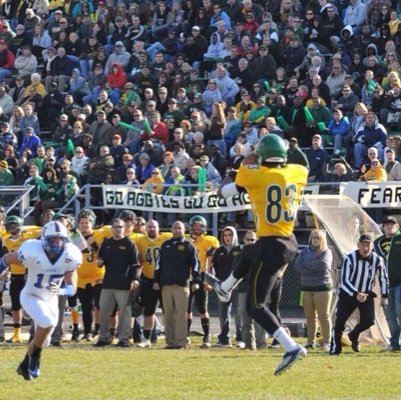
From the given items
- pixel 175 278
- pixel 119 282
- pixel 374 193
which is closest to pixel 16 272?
pixel 119 282

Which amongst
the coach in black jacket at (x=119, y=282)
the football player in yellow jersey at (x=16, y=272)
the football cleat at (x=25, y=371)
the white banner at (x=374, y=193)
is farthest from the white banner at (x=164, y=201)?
the football cleat at (x=25, y=371)

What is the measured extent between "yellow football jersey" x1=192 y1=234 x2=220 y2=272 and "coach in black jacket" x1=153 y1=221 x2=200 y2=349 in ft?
2.67

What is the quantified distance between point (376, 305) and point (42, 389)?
21.4 ft

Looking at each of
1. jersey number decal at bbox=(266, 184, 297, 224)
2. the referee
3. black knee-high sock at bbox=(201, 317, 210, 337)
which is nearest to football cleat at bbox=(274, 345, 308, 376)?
jersey number decal at bbox=(266, 184, 297, 224)

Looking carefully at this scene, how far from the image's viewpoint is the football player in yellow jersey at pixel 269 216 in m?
10.9

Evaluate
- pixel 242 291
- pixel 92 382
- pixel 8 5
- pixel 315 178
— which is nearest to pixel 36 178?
pixel 315 178

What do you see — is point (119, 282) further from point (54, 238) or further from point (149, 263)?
point (54, 238)

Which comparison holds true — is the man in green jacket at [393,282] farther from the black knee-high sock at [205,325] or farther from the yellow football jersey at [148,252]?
the yellow football jersey at [148,252]

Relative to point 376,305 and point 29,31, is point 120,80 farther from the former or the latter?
point 376,305

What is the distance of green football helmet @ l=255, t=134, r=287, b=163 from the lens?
10.9 m

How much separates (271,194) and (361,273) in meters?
4.54

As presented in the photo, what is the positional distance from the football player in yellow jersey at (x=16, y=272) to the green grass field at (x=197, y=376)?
1.73 m

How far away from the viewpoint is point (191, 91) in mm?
22672

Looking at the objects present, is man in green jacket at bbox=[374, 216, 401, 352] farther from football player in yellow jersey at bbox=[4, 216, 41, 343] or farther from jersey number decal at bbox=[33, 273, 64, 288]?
jersey number decal at bbox=[33, 273, 64, 288]
